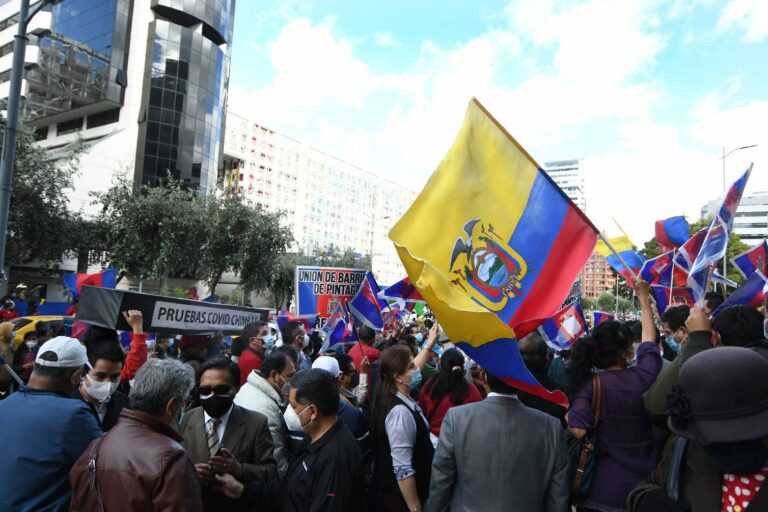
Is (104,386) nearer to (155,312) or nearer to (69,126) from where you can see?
(155,312)

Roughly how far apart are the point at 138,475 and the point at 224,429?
120 centimetres

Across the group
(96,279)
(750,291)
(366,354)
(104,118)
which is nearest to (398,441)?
(366,354)

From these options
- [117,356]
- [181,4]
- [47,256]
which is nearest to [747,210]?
[181,4]

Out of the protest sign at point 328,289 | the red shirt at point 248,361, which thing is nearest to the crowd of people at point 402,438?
the red shirt at point 248,361

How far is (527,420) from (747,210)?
144 metres

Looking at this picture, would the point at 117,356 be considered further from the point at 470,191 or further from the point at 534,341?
the point at 534,341

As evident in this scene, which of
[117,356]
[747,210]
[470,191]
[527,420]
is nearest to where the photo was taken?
[527,420]

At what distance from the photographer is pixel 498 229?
3648 millimetres

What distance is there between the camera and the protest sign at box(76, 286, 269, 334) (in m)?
4.82

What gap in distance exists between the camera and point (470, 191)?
3.64 meters

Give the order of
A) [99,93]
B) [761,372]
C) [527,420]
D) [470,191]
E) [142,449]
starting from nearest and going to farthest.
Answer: [761,372]
[142,449]
[527,420]
[470,191]
[99,93]

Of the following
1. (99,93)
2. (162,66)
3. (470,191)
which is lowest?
(470,191)

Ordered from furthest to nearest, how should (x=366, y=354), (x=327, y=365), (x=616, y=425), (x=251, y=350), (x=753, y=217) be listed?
(x=753, y=217), (x=366, y=354), (x=251, y=350), (x=327, y=365), (x=616, y=425)

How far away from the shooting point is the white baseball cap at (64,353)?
3008 mm
